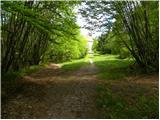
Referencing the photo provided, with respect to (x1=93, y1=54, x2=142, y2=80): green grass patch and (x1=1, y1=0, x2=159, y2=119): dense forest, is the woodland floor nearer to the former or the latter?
(x1=1, y1=0, x2=159, y2=119): dense forest

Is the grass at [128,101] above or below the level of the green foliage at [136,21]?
below

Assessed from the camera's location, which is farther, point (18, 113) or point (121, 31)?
point (121, 31)

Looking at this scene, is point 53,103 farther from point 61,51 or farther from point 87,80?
point 61,51

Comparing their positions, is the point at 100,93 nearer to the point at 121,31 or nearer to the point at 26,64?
the point at 121,31

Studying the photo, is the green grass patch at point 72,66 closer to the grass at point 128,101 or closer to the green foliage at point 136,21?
the green foliage at point 136,21

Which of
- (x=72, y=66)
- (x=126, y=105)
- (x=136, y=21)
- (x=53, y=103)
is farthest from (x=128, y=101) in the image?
(x=72, y=66)

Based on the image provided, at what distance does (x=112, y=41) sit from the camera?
27797mm

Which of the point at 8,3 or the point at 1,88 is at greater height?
the point at 8,3

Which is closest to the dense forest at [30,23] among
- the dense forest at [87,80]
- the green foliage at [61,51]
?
the dense forest at [87,80]

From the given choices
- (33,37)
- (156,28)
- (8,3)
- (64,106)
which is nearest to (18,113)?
(64,106)

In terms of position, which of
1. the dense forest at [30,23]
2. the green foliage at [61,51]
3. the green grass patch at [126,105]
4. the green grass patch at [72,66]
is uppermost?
the dense forest at [30,23]

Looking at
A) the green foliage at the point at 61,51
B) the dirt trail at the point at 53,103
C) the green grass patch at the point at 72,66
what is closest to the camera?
the dirt trail at the point at 53,103

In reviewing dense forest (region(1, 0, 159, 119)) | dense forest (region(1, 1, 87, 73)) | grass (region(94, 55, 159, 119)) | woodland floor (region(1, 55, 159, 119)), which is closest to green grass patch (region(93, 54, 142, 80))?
dense forest (region(1, 0, 159, 119))

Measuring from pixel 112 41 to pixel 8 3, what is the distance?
18982mm
